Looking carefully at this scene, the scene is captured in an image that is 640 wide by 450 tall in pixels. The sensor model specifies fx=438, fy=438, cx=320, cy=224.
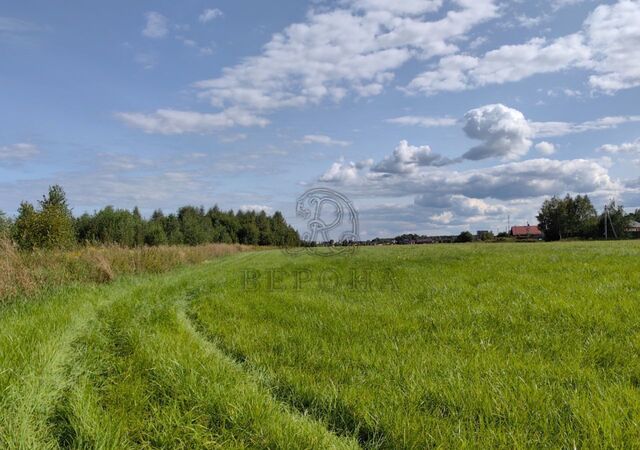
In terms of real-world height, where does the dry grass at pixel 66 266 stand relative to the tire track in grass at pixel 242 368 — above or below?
above

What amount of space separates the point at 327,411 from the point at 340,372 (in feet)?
3.03

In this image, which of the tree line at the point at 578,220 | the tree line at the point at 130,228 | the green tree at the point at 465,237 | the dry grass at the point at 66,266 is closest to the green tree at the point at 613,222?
the tree line at the point at 578,220

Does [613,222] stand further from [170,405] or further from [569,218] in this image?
[170,405]

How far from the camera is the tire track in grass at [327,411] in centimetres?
389

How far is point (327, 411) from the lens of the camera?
14.3 ft

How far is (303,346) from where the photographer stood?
6383 millimetres

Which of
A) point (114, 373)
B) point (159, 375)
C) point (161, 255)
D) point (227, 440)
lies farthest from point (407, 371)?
point (161, 255)

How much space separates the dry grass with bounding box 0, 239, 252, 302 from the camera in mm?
11828

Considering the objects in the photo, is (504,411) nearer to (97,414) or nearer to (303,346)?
(303,346)

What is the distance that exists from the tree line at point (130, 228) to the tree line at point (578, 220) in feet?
227

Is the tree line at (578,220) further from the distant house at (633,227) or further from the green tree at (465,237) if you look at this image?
the green tree at (465,237)

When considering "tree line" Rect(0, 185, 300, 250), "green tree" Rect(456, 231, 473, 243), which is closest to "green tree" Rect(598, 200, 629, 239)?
"green tree" Rect(456, 231, 473, 243)

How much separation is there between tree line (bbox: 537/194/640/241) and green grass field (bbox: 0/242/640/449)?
10618cm

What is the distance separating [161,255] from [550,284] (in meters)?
20.6
